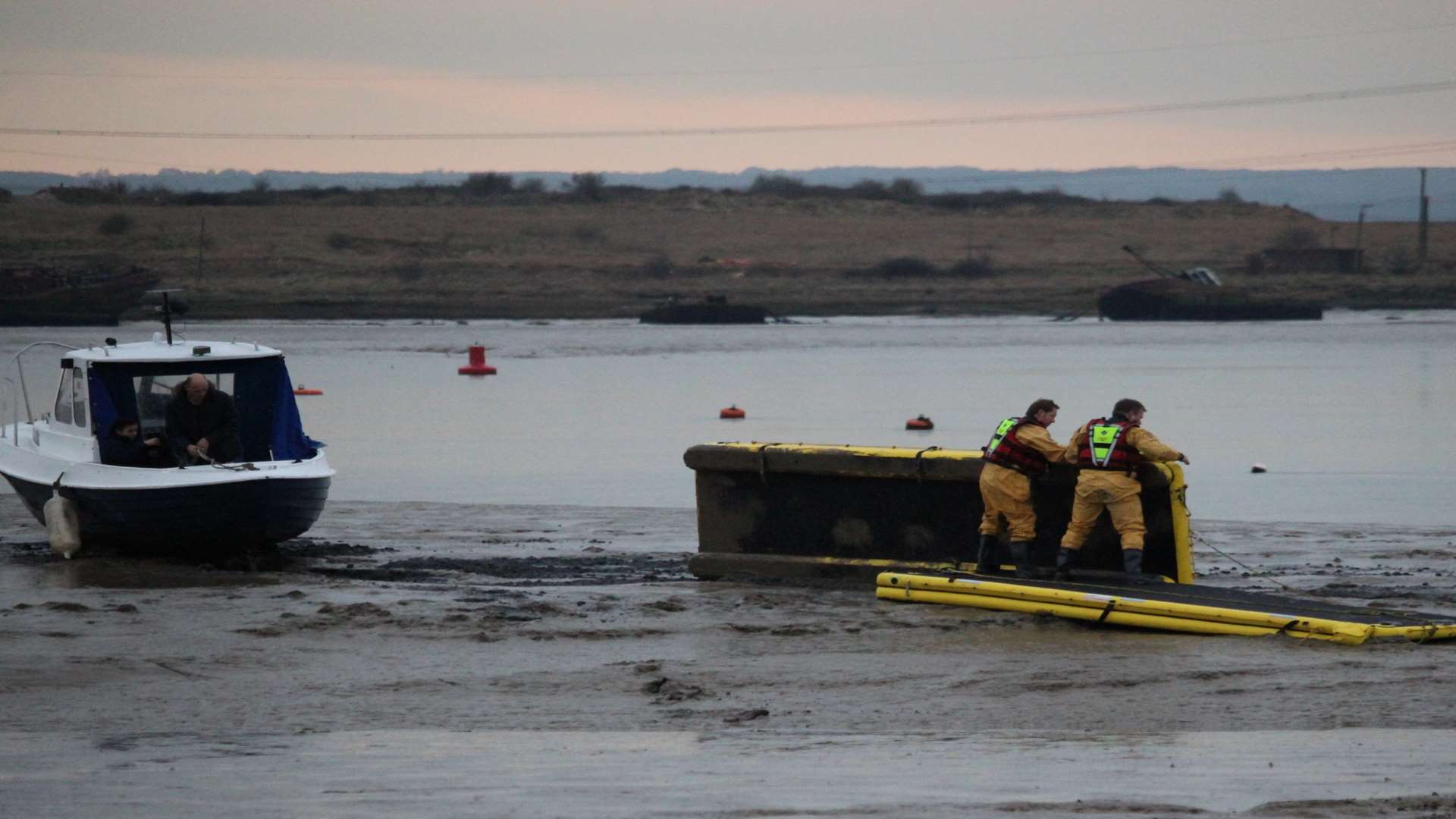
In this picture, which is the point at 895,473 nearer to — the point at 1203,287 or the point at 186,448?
the point at 186,448

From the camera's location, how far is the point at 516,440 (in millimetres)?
26594

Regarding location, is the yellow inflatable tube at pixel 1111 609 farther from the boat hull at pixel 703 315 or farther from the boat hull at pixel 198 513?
the boat hull at pixel 703 315

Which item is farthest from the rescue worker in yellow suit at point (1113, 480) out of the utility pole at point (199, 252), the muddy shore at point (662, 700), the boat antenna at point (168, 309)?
the utility pole at point (199, 252)

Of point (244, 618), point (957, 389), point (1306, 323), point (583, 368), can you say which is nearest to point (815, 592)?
point (244, 618)

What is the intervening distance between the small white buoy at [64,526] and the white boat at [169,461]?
0.04 m

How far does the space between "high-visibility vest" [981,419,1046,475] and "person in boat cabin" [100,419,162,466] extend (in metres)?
6.50

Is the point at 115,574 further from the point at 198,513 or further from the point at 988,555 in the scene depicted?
the point at 988,555

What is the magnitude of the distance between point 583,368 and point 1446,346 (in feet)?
86.3

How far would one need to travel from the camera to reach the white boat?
1419 cm

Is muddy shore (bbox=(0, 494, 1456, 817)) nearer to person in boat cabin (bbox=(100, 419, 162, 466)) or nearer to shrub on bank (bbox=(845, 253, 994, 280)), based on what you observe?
person in boat cabin (bbox=(100, 419, 162, 466))

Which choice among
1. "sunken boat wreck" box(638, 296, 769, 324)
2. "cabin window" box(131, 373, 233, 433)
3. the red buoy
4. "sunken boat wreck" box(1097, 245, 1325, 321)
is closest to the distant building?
"sunken boat wreck" box(1097, 245, 1325, 321)

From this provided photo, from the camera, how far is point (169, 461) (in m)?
14.7

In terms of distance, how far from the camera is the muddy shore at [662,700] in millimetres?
7191

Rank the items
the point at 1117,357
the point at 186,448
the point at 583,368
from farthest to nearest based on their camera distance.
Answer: the point at 1117,357 → the point at 583,368 → the point at 186,448
